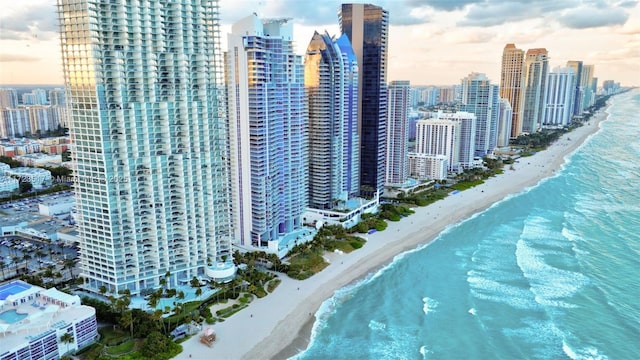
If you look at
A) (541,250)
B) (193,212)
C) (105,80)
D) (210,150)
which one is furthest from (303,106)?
(541,250)

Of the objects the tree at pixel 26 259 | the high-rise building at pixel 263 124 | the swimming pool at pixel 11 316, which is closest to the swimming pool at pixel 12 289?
the swimming pool at pixel 11 316

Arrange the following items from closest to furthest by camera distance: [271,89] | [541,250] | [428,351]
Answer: [428,351], [271,89], [541,250]

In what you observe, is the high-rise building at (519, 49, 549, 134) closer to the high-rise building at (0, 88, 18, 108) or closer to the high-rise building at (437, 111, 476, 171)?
the high-rise building at (437, 111, 476, 171)

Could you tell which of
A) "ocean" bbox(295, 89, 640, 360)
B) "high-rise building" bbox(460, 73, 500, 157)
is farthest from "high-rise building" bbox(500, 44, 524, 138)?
"ocean" bbox(295, 89, 640, 360)

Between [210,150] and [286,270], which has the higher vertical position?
[210,150]

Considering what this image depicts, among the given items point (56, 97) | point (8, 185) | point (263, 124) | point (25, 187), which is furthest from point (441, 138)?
point (56, 97)

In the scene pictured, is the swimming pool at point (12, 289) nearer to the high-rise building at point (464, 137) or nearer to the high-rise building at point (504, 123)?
the high-rise building at point (464, 137)

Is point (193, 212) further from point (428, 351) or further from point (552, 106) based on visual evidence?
point (552, 106)
